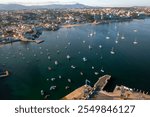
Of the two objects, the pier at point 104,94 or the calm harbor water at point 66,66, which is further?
the calm harbor water at point 66,66

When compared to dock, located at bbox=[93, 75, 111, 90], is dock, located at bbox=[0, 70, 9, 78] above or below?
below

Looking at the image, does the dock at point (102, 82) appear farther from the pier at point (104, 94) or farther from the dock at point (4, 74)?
the dock at point (4, 74)

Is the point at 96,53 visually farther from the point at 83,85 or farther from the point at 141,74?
the point at 83,85

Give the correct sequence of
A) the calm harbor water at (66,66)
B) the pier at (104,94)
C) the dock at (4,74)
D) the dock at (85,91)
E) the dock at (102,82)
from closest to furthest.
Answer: the pier at (104,94) → the dock at (85,91) → the dock at (102,82) → the calm harbor water at (66,66) → the dock at (4,74)

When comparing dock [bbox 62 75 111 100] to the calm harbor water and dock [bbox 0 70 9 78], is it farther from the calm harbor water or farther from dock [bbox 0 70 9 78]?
dock [bbox 0 70 9 78]

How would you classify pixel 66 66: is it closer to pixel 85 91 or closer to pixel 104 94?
pixel 85 91

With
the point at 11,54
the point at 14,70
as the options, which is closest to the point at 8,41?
the point at 11,54

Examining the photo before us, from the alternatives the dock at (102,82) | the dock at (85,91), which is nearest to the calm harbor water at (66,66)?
the dock at (102,82)

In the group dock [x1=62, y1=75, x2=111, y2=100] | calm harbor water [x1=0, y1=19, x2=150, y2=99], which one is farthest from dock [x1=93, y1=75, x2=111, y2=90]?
calm harbor water [x1=0, y1=19, x2=150, y2=99]
